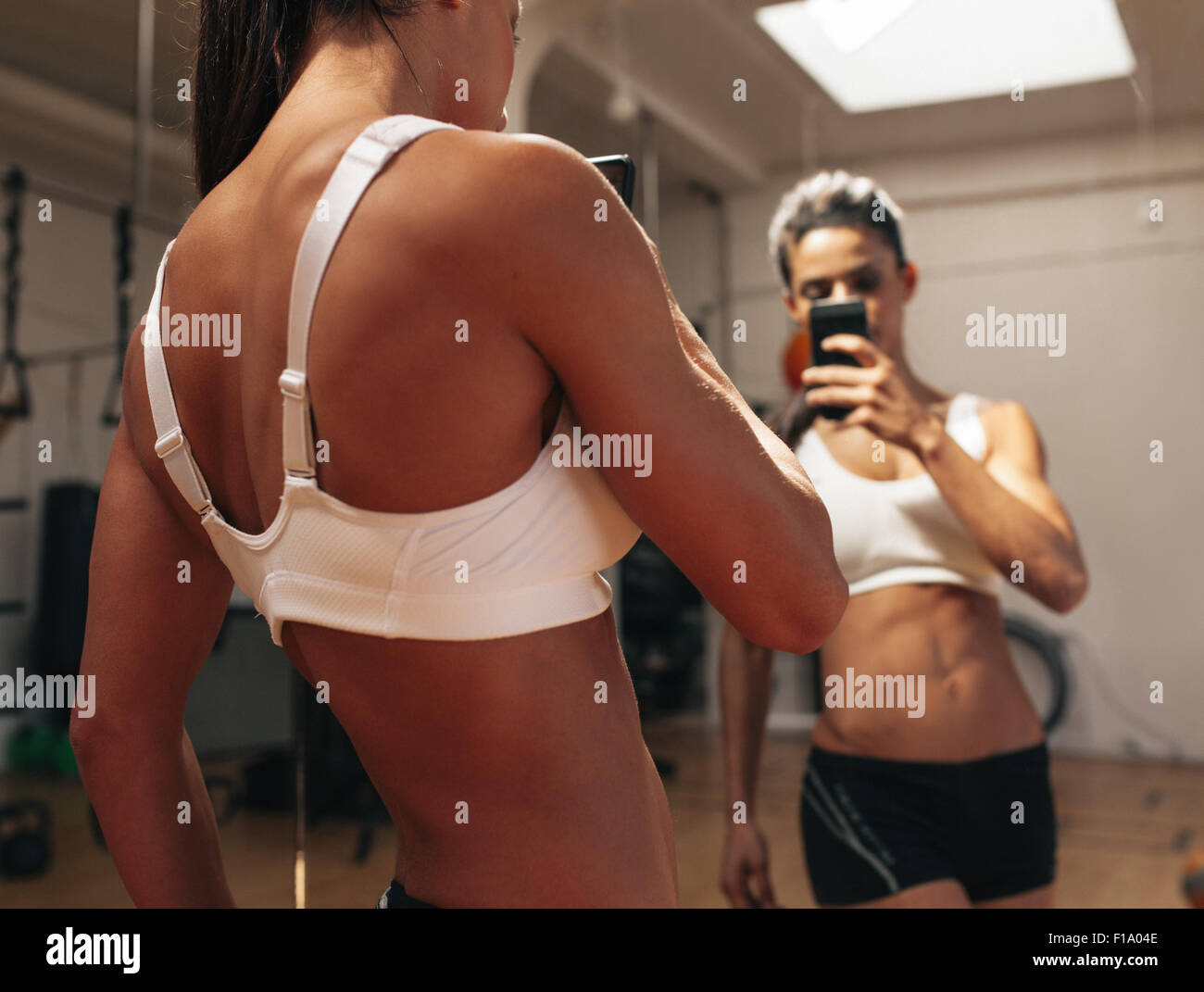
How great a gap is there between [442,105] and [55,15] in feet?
8.20

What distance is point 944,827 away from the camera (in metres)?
1.44

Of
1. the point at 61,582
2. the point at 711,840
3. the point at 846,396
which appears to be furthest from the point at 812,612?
the point at 711,840

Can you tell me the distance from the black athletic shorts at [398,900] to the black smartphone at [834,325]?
3.41 feet

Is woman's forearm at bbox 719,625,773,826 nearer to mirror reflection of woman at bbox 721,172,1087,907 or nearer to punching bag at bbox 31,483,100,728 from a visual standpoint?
mirror reflection of woman at bbox 721,172,1087,907

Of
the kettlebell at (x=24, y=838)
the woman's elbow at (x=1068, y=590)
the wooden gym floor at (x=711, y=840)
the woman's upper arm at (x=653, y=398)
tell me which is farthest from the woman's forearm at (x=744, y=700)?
the kettlebell at (x=24, y=838)

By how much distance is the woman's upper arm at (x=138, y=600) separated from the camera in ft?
2.32

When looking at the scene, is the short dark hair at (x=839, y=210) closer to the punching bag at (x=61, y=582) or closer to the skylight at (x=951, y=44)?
the punching bag at (x=61, y=582)

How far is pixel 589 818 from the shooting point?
559mm

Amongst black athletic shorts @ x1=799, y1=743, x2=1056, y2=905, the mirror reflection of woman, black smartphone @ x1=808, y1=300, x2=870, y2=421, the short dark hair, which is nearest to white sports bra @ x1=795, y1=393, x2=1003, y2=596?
the mirror reflection of woman

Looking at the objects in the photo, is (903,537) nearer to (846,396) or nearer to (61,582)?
(846,396)

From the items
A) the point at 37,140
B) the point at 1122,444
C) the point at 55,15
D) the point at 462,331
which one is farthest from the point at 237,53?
the point at 1122,444

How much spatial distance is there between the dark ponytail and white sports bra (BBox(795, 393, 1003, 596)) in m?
1.05

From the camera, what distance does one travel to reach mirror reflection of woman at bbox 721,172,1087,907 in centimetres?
141

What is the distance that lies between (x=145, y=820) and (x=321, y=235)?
46 centimetres
